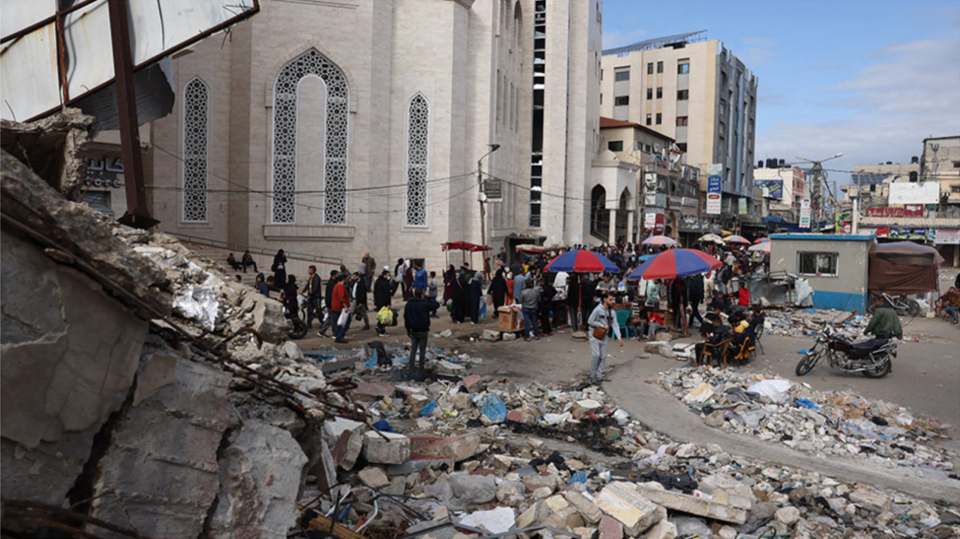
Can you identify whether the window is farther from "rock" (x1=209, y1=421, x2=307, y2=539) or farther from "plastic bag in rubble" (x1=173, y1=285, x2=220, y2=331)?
"rock" (x1=209, y1=421, x2=307, y2=539)

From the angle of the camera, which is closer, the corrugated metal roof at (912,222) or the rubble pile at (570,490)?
the rubble pile at (570,490)

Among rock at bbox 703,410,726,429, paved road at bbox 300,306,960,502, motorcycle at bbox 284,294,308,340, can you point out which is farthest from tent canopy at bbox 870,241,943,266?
motorcycle at bbox 284,294,308,340

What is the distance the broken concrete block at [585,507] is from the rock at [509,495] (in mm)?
433

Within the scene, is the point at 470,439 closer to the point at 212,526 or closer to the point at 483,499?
the point at 483,499

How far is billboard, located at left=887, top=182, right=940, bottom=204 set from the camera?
48312mm

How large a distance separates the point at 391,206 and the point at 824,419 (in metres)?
20.8

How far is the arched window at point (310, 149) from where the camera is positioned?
25.2 metres

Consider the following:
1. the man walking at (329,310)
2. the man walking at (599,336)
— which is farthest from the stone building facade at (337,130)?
the man walking at (599,336)

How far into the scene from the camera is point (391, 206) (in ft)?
89.4

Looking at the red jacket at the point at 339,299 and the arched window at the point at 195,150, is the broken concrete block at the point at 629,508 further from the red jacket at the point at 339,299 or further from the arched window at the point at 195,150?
the arched window at the point at 195,150

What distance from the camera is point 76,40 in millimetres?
7641

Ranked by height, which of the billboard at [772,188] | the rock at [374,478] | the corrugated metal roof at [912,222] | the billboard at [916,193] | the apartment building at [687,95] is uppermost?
the apartment building at [687,95]

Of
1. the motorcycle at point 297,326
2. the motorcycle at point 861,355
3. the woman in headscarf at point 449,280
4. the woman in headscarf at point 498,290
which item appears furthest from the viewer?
the woman in headscarf at point 449,280

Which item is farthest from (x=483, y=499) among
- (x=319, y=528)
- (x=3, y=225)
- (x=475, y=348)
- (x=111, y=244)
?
(x=475, y=348)
